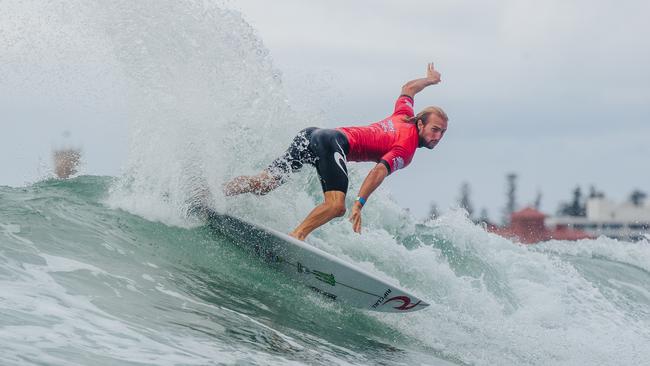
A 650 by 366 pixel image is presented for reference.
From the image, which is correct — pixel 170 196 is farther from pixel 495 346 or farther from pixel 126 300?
pixel 495 346

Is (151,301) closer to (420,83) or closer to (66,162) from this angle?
(420,83)

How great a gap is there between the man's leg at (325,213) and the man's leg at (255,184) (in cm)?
58

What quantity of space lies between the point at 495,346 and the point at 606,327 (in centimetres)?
282

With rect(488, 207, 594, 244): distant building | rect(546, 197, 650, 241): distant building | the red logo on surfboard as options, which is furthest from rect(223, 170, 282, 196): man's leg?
rect(546, 197, 650, 241): distant building

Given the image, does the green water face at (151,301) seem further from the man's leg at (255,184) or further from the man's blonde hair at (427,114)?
the man's blonde hair at (427,114)

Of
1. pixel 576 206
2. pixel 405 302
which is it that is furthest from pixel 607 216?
pixel 405 302

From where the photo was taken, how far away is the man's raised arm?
7.65 meters

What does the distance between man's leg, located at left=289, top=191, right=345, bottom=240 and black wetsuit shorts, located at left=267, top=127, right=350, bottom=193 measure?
7 centimetres

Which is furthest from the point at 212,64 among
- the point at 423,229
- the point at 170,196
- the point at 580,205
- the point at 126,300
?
the point at 580,205

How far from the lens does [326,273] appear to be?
6.43m

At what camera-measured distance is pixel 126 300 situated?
17.4ft

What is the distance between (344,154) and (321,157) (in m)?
0.21

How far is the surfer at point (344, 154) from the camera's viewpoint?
6723 mm

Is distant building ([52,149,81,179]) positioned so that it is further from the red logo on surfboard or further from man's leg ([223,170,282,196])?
the red logo on surfboard
